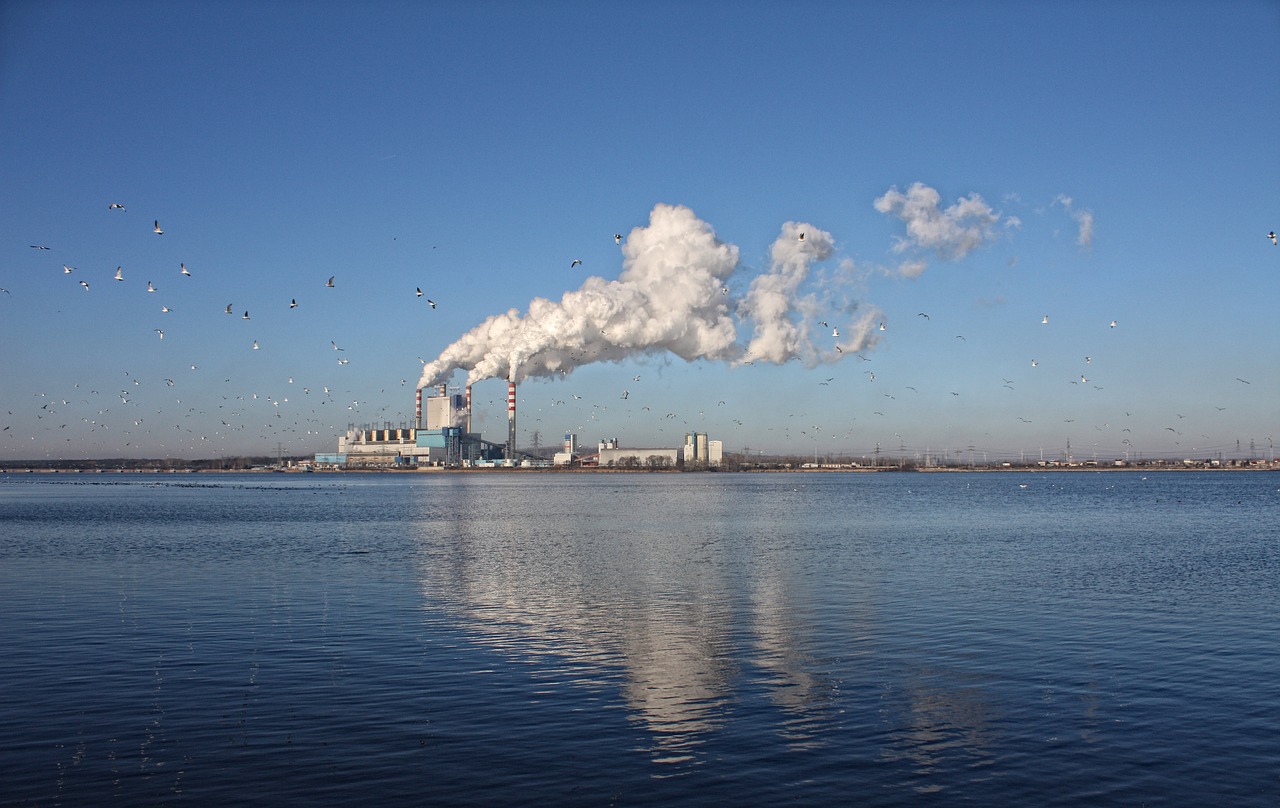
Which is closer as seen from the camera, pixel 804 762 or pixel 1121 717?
pixel 804 762

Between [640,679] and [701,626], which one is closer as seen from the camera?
[640,679]

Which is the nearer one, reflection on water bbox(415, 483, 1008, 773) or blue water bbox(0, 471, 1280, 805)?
blue water bbox(0, 471, 1280, 805)

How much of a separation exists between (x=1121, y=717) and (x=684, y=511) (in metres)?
63.7

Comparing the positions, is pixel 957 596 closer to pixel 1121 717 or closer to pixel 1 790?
pixel 1121 717

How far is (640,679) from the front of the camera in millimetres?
18906

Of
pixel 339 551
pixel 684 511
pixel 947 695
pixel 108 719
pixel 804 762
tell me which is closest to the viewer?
pixel 804 762

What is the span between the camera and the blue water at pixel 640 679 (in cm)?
1330

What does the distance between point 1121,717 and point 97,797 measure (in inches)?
597

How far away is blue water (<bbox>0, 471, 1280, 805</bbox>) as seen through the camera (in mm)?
13297

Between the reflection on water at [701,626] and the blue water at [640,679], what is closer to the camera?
the blue water at [640,679]

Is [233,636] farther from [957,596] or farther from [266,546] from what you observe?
[266,546]

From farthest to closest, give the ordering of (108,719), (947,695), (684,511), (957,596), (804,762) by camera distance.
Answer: (684,511) < (957,596) < (947,695) < (108,719) < (804,762)

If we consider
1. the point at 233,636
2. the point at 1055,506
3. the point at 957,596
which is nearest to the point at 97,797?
the point at 233,636

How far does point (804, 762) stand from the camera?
13.9 m
